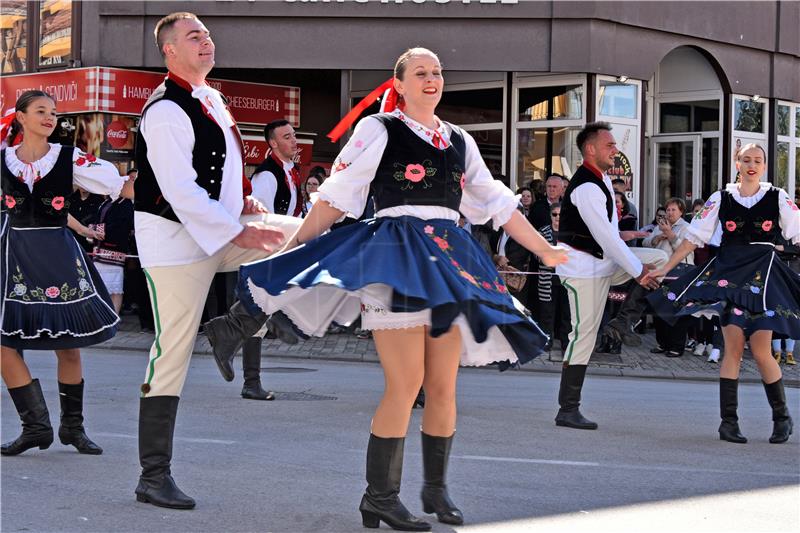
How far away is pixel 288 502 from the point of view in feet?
18.8

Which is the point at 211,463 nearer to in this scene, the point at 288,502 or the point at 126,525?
the point at 288,502

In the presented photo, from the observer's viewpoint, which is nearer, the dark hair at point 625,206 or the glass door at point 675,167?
the dark hair at point 625,206

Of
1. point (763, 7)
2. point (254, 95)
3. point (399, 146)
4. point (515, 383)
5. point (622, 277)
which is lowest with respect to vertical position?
point (515, 383)

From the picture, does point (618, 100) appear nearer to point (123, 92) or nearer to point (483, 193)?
point (123, 92)

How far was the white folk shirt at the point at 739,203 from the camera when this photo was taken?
8.23 meters

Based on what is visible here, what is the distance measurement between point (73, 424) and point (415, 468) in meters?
1.99

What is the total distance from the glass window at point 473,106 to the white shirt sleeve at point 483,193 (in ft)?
45.9

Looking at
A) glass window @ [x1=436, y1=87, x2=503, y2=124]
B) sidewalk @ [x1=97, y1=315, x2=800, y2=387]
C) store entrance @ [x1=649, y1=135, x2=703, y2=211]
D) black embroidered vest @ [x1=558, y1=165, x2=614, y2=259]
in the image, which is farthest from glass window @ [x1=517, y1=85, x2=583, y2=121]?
black embroidered vest @ [x1=558, y1=165, x2=614, y2=259]

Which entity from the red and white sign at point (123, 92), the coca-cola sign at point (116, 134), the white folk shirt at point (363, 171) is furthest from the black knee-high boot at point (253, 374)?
the coca-cola sign at point (116, 134)

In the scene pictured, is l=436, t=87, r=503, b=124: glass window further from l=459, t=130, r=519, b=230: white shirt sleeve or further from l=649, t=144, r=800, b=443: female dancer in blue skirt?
l=459, t=130, r=519, b=230: white shirt sleeve

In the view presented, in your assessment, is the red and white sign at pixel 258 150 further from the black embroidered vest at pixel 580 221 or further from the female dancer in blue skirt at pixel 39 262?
the female dancer in blue skirt at pixel 39 262

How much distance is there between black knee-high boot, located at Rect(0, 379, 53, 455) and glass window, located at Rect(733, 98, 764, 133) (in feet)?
51.6

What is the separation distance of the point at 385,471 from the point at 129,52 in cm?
1551

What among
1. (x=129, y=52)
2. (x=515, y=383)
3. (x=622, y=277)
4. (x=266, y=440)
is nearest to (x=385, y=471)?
(x=266, y=440)
